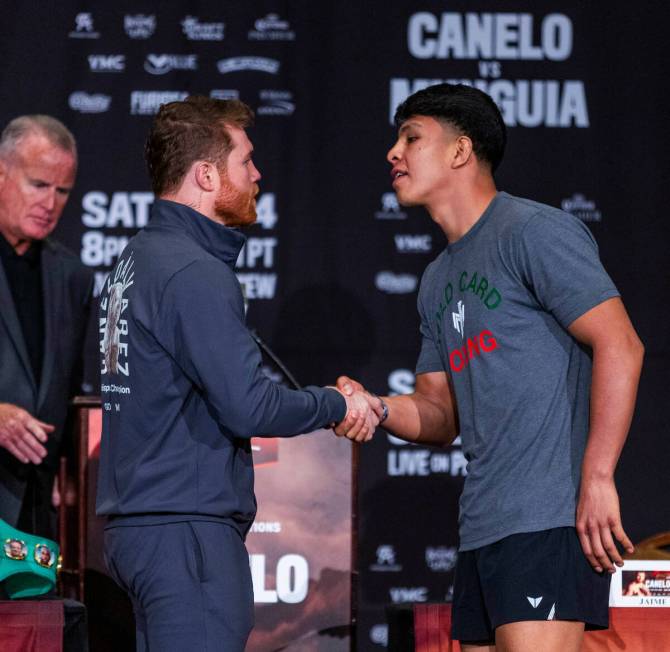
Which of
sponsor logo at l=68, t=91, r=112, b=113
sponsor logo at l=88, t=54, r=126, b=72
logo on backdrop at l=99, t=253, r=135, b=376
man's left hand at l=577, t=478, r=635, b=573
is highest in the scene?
sponsor logo at l=88, t=54, r=126, b=72

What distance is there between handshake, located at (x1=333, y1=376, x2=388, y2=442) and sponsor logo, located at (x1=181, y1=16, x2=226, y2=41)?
2481 mm

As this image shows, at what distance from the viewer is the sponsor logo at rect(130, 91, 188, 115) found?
16.0ft

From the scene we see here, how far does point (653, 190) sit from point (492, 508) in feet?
9.76

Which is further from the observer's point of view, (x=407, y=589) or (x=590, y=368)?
(x=407, y=589)

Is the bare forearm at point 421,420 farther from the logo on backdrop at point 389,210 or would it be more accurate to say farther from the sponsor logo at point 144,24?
the sponsor logo at point 144,24

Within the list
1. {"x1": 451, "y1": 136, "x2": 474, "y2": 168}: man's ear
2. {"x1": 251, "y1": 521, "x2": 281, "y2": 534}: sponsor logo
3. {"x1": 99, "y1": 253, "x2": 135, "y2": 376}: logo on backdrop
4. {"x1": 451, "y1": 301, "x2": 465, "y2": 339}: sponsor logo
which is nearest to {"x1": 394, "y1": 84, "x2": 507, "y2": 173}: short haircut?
{"x1": 451, "y1": 136, "x2": 474, "y2": 168}: man's ear

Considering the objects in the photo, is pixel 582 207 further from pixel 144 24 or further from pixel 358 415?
pixel 358 415

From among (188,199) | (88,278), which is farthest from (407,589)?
(188,199)

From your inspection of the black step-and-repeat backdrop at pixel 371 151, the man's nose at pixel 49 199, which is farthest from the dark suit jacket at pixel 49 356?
the black step-and-repeat backdrop at pixel 371 151

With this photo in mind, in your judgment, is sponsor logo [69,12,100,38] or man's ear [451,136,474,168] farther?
sponsor logo [69,12,100,38]

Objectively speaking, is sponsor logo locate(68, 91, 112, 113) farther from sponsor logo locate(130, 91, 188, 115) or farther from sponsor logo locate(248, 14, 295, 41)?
sponsor logo locate(248, 14, 295, 41)

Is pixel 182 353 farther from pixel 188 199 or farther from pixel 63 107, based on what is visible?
pixel 63 107

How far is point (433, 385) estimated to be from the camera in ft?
9.45

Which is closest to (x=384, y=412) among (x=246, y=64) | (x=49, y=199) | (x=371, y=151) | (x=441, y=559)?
(x=49, y=199)
